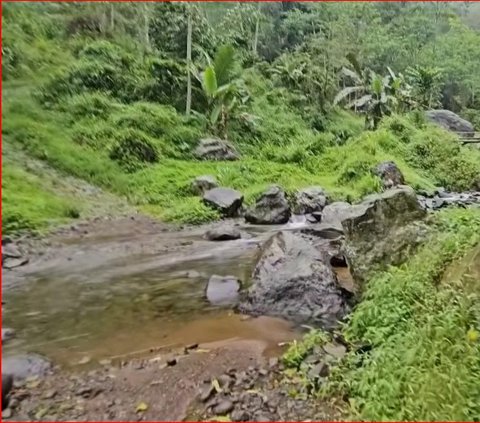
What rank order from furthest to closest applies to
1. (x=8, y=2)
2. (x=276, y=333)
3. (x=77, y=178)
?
(x=276, y=333) < (x=77, y=178) < (x=8, y=2)

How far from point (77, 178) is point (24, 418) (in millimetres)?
1633

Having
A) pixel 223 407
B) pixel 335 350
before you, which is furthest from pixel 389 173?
pixel 223 407

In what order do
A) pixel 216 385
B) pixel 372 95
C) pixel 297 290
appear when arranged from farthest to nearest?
pixel 372 95 < pixel 297 290 < pixel 216 385

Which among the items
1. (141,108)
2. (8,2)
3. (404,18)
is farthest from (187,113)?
(404,18)

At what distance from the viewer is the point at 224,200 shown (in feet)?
32.9

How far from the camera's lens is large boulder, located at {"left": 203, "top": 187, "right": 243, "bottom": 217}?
9898 millimetres

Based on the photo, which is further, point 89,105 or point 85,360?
point 89,105

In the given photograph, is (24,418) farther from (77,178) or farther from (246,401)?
(77,178)

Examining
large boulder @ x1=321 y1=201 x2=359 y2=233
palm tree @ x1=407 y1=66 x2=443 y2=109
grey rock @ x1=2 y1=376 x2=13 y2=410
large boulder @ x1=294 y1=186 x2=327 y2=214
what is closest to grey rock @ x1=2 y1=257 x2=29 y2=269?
grey rock @ x1=2 y1=376 x2=13 y2=410

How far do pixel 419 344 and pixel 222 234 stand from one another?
4894 millimetres

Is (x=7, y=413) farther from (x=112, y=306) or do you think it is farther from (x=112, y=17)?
(x=112, y=17)

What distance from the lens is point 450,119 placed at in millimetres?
23047

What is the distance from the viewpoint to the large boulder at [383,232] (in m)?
5.31

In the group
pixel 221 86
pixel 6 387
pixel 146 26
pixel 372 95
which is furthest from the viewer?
pixel 372 95
